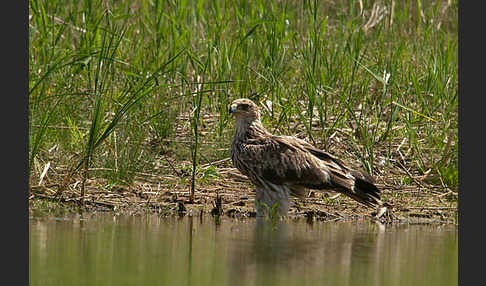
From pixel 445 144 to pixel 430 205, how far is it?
149 centimetres

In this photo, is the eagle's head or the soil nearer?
the soil

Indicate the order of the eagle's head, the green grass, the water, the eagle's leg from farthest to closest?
the green grass, the eagle's head, the eagle's leg, the water

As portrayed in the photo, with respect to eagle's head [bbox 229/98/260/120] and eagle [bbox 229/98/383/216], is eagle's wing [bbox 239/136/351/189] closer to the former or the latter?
eagle [bbox 229/98/383/216]

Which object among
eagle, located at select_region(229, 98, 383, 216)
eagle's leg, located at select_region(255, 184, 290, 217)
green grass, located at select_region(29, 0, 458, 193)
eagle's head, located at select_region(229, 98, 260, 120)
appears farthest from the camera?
green grass, located at select_region(29, 0, 458, 193)

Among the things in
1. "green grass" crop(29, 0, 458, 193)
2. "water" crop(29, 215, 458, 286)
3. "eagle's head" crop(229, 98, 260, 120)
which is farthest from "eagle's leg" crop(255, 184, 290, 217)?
"green grass" crop(29, 0, 458, 193)

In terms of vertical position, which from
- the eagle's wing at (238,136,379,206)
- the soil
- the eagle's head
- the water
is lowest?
the water

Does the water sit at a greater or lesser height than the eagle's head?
lesser

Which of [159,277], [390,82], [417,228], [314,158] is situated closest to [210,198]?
[314,158]

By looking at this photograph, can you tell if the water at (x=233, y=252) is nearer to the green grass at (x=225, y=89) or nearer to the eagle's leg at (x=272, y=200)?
the eagle's leg at (x=272, y=200)

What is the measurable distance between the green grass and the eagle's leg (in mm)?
1127

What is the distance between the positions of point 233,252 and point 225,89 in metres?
4.29

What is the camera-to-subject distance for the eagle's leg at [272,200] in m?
7.60

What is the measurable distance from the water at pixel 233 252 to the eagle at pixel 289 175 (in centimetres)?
42

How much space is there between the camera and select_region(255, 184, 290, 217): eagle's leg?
7.60 m
